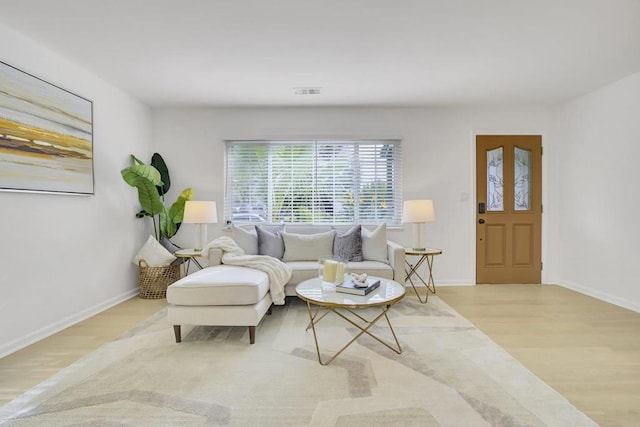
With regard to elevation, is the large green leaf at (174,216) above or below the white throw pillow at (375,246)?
above

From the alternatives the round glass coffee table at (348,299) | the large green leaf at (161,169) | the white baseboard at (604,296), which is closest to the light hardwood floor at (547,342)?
the white baseboard at (604,296)

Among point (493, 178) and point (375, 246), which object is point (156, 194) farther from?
point (493, 178)

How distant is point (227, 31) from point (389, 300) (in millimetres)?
2322

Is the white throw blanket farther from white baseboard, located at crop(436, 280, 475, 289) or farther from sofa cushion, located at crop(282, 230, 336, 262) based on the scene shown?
white baseboard, located at crop(436, 280, 475, 289)

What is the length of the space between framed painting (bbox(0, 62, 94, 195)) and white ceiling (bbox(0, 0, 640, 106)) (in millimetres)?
400

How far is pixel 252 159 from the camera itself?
178 inches

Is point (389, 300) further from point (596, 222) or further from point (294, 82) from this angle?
point (596, 222)

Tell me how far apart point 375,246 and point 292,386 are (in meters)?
2.14

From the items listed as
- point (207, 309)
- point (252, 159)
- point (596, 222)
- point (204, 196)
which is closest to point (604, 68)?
point (596, 222)

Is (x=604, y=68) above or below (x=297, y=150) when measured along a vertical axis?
above

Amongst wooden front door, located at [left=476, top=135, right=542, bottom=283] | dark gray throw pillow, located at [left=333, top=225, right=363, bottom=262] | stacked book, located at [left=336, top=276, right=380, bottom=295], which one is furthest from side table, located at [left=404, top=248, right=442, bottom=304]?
stacked book, located at [left=336, top=276, right=380, bottom=295]

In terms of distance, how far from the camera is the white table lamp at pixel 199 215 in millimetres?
3771

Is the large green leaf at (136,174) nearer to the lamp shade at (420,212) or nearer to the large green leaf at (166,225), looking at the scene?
the large green leaf at (166,225)

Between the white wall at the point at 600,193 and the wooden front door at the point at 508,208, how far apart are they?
27 cm
